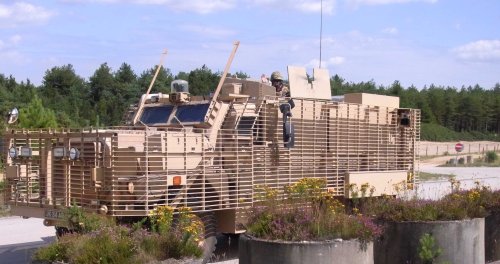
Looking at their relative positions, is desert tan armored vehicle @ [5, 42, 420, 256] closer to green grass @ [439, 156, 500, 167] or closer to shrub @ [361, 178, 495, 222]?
shrub @ [361, 178, 495, 222]

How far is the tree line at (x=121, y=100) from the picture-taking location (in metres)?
34.0

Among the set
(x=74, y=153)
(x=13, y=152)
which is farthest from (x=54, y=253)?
(x=13, y=152)

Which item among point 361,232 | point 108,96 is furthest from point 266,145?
point 108,96

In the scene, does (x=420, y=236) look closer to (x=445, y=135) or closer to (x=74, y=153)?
(x=74, y=153)

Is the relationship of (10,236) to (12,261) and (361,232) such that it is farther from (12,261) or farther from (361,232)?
(361,232)

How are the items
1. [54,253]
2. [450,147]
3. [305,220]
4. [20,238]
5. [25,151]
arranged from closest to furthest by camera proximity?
[54,253] < [305,220] < [25,151] < [20,238] < [450,147]

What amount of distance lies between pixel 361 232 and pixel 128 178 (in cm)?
330

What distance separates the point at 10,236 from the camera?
15164 millimetres

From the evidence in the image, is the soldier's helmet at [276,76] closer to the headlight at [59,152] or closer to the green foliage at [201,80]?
the headlight at [59,152]

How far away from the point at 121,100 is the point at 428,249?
39274mm

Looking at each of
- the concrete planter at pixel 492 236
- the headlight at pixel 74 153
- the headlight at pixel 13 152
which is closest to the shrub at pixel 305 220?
the headlight at pixel 74 153

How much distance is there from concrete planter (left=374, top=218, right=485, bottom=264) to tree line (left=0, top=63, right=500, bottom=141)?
422cm

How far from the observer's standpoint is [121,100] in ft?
153

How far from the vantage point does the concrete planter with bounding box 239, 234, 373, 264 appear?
25.2 ft
